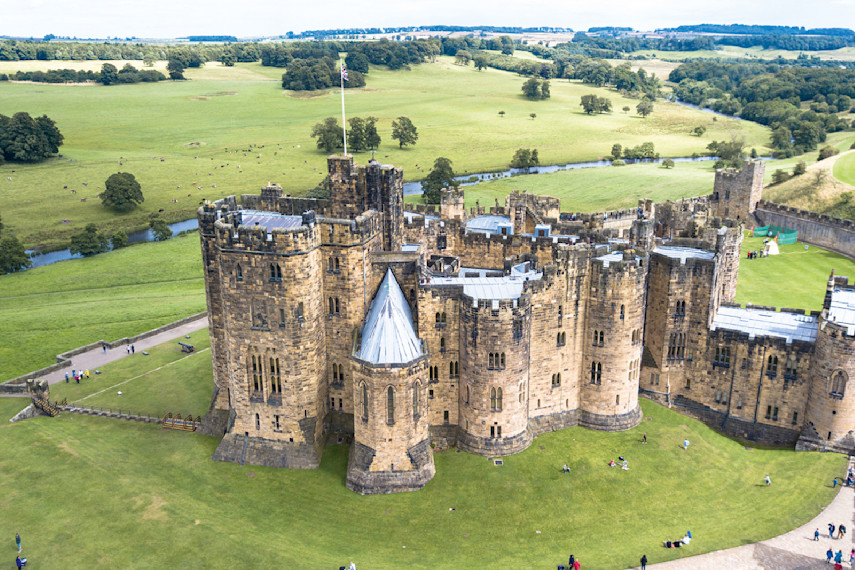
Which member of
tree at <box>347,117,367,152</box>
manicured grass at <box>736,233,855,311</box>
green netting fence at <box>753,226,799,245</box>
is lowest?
manicured grass at <box>736,233,855,311</box>

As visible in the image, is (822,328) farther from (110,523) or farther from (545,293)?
(110,523)

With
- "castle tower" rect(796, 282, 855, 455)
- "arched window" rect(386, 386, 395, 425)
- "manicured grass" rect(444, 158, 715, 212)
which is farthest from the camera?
"manicured grass" rect(444, 158, 715, 212)

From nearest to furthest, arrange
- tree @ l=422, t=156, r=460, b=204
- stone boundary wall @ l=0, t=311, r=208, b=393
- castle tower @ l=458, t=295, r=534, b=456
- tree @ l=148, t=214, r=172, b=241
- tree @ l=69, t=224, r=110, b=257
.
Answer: castle tower @ l=458, t=295, r=534, b=456 < stone boundary wall @ l=0, t=311, r=208, b=393 < tree @ l=69, t=224, r=110, b=257 < tree @ l=148, t=214, r=172, b=241 < tree @ l=422, t=156, r=460, b=204

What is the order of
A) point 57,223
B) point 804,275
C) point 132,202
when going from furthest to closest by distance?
1. point 132,202
2. point 57,223
3. point 804,275

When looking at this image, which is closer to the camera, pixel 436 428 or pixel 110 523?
pixel 110 523

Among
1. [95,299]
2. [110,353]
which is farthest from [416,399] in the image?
[95,299]

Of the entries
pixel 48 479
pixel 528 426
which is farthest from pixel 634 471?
pixel 48 479

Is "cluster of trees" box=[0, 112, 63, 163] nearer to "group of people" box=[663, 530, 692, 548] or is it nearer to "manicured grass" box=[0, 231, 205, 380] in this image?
"manicured grass" box=[0, 231, 205, 380]

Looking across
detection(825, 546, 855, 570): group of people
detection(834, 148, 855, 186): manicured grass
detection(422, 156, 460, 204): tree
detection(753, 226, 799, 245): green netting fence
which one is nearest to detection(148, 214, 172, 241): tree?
detection(422, 156, 460, 204): tree
